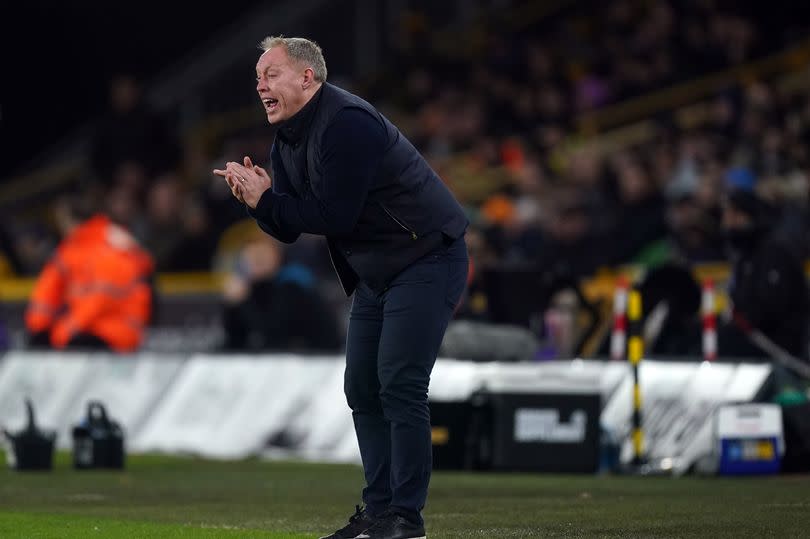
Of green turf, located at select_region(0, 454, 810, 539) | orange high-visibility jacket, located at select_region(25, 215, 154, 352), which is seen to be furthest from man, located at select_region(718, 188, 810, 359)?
orange high-visibility jacket, located at select_region(25, 215, 154, 352)

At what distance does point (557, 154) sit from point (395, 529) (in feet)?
44.3

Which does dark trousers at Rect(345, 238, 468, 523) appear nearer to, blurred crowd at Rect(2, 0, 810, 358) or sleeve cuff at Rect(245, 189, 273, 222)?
sleeve cuff at Rect(245, 189, 273, 222)

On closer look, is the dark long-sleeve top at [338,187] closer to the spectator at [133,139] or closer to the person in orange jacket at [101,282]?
the person in orange jacket at [101,282]

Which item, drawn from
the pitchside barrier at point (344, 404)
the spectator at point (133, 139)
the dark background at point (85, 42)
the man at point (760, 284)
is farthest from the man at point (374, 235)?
the dark background at point (85, 42)

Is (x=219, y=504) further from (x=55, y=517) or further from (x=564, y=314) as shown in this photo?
(x=564, y=314)

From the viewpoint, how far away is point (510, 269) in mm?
15672

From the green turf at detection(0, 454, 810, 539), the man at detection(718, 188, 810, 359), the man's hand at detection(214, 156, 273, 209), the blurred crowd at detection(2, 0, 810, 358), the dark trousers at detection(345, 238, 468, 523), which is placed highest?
the blurred crowd at detection(2, 0, 810, 358)

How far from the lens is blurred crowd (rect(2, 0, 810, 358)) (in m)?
16.7

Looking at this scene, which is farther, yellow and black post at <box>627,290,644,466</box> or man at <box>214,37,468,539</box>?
yellow and black post at <box>627,290,644,466</box>

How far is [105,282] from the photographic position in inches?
679

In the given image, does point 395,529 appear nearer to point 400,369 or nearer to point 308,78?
point 400,369

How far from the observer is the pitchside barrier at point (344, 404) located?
13.0 meters

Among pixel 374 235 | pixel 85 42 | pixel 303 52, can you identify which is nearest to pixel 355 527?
pixel 374 235

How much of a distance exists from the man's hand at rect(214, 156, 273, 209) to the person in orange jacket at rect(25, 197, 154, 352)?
9662mm
